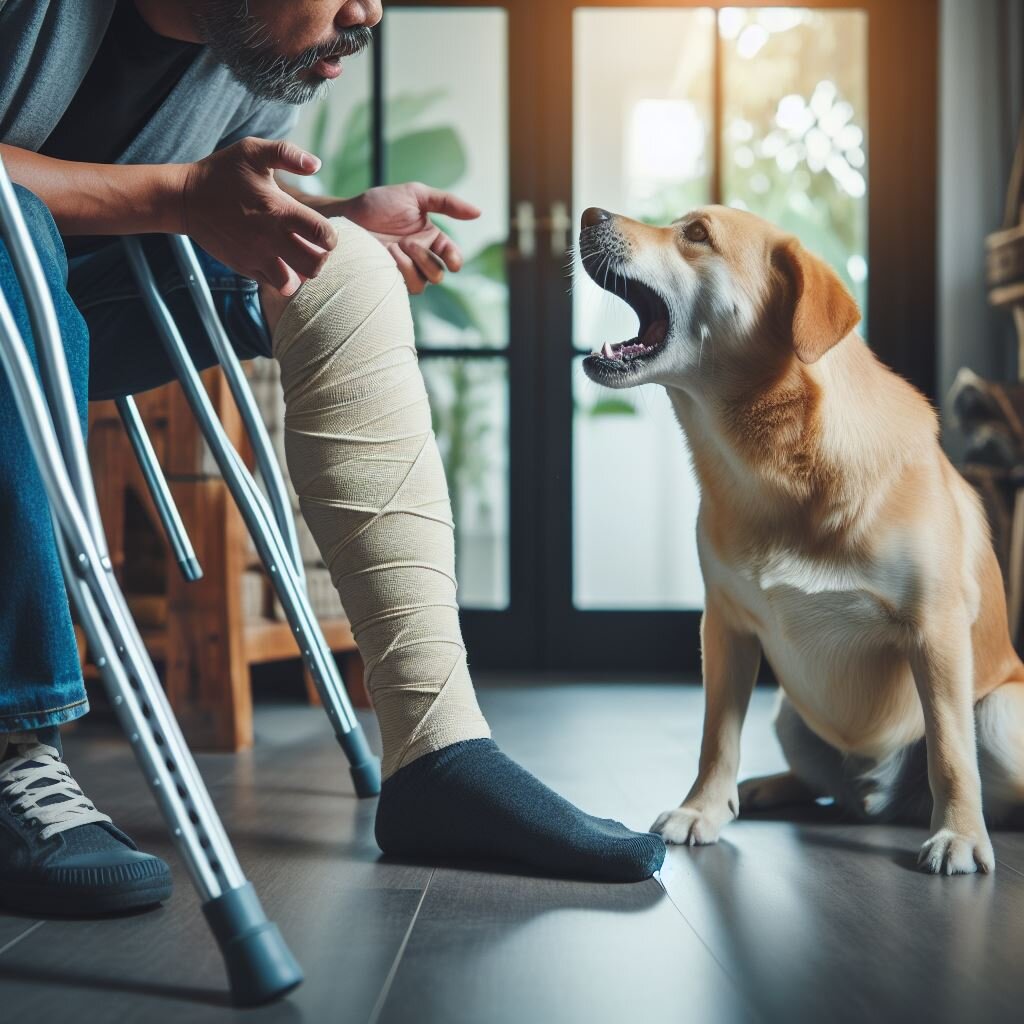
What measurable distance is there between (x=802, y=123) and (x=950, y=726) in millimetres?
2376

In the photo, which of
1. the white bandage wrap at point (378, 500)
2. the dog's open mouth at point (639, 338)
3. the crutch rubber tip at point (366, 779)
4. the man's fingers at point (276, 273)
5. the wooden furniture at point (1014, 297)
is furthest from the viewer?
the wooden furniture at point (1014, 297)

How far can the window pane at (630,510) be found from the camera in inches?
124

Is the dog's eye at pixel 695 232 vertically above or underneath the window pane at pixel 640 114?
underneath

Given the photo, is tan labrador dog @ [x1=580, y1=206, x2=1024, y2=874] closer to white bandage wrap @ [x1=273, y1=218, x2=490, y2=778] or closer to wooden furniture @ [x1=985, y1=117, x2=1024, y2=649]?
white bandage wrap @ [x1=273, y1=218, x2=490, y2=778]

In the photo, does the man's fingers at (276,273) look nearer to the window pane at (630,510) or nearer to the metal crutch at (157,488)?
the metal crutch at (157,488)

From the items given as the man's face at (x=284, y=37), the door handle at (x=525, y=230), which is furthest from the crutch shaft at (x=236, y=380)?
the door handle at (x=525, y=230)

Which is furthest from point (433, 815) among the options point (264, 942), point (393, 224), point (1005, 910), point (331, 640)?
point (331, 640)

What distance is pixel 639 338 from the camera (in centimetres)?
136

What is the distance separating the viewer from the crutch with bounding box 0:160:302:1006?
0.69 m

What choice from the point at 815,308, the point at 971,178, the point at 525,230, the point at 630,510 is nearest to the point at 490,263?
the point at 525,230

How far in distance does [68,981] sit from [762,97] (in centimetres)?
292

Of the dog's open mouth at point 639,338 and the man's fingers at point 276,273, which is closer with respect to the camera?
the man's fingers at point 276,273

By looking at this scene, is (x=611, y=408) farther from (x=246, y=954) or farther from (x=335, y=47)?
(x=246, y=954)

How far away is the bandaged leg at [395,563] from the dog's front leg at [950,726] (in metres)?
0.31
